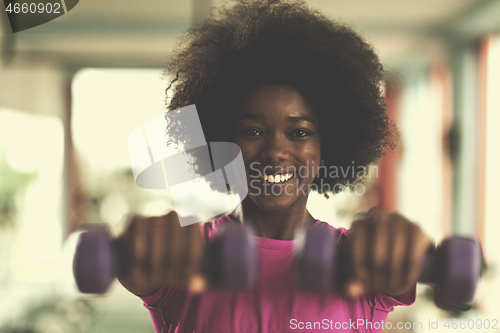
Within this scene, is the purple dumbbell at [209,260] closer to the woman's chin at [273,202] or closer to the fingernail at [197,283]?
the fingernail at [197,283]

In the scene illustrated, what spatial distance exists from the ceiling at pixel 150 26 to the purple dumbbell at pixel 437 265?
0.31 m

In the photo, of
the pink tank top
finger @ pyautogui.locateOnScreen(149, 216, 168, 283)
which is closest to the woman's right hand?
finger @ pyautogui.locateOnScreen(149, 216, 168, 283)

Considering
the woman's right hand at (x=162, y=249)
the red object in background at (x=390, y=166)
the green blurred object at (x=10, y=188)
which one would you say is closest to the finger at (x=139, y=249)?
the woman's right hand at (x=162, y=249)

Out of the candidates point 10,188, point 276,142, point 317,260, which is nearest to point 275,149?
point 276,142

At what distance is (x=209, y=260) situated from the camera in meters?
0.21

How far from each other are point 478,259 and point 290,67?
23 centimetres

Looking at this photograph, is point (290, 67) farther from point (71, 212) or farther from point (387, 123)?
point (71, 212)

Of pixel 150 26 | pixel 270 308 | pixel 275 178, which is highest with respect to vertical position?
pixel 150 26

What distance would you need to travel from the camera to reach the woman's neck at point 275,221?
0.36 meters

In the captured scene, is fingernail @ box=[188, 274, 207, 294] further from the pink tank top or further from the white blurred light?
the white blurred light

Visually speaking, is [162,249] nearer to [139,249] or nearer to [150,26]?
[139,249]

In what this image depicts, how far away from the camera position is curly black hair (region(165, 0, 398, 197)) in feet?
1.20

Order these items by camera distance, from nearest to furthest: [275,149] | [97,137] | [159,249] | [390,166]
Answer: [159,249]
[275,149]
[97,137]
[390,166]

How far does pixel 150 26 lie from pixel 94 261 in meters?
0.51
